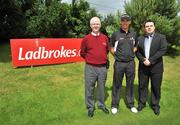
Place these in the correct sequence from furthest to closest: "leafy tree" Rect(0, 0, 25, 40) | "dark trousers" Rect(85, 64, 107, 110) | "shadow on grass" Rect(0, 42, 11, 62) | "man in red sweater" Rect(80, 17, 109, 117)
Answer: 1. "leafy tree" Rect(0, 0, 25, 40)
2. "shadow on grass" Rect(0, 42, 11, 62)
3. "dark trousers" Rect(85, 64, 107, 110)
4. "man in red sweater" Rect(80, 17, 109, 117)

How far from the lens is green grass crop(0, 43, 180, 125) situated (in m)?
7.24

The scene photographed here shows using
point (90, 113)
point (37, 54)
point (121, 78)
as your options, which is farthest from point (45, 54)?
point (121, 78)

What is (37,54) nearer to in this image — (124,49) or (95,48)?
(95,48)

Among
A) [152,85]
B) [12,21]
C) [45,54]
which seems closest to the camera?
[152,85]

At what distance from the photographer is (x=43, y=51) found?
11.7m

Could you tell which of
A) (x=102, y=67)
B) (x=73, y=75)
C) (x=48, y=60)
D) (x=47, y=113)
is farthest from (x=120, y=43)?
(x=48, y=60)

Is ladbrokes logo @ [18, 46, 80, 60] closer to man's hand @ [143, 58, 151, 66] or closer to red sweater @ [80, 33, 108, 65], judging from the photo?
red sweater @ [80, 33, 108, 65]

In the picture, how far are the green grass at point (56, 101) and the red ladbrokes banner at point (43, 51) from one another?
1.07 ft

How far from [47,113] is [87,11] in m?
14.4

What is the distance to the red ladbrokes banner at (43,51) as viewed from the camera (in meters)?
11.2

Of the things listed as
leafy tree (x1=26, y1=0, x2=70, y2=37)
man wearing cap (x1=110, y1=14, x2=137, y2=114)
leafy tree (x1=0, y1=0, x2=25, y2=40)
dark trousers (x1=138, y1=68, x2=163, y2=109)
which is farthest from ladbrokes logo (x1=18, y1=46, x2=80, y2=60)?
leafy tree (x1=0, y1=0, x2=25, y2=40)

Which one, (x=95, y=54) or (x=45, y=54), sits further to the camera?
(x=45, y=54)

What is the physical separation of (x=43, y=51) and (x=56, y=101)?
12.4ft

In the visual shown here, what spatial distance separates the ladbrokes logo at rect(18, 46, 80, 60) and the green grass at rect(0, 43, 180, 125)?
0.42 meters
